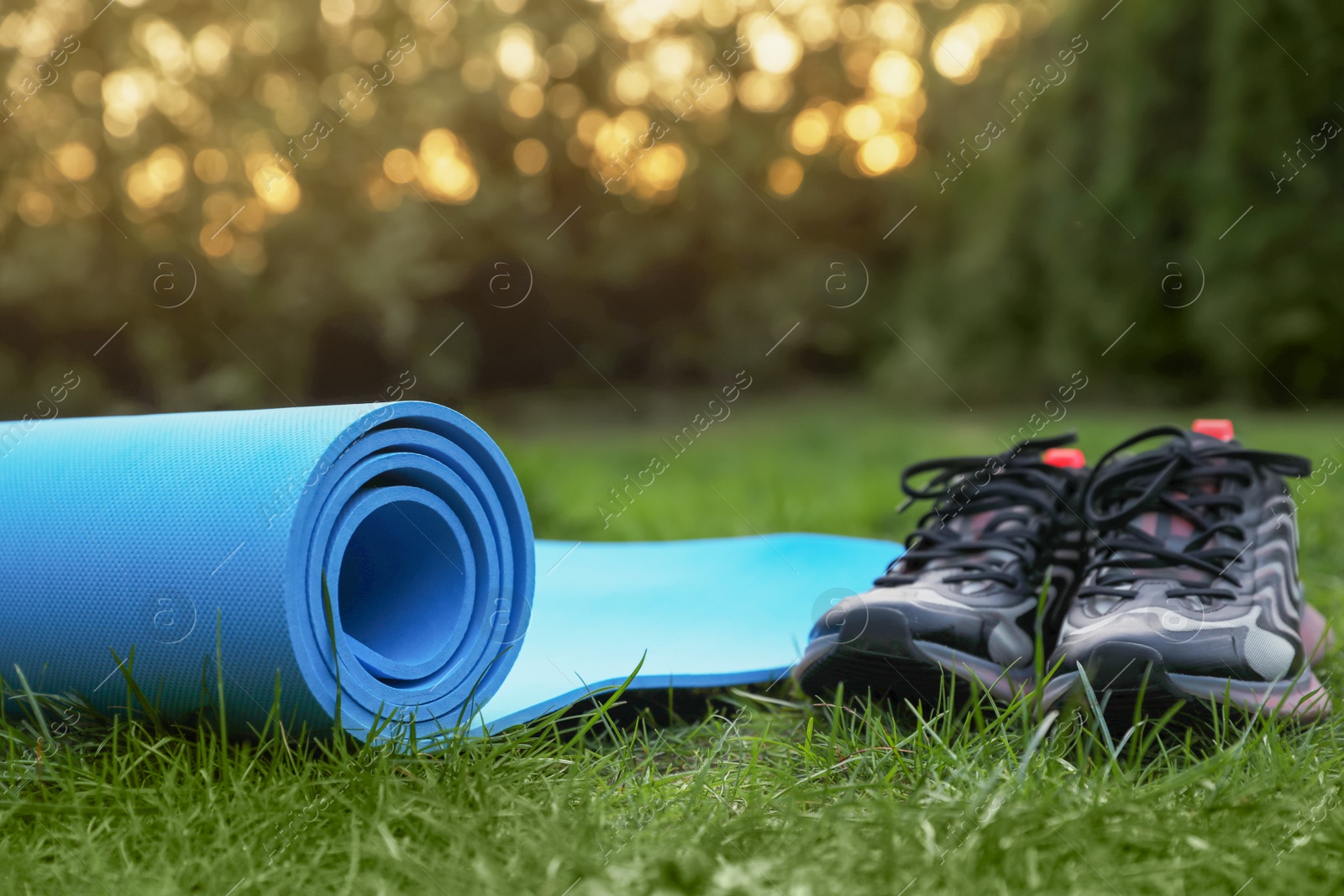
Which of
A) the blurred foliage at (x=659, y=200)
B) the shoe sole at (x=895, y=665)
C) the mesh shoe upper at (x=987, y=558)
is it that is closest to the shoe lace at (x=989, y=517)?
the mesh shoe upper at (x=987, y=558)

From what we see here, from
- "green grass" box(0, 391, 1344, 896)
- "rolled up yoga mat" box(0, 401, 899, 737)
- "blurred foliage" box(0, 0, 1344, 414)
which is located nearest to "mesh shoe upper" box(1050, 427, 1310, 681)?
"green grass" box(0, 391, 1344, 896)

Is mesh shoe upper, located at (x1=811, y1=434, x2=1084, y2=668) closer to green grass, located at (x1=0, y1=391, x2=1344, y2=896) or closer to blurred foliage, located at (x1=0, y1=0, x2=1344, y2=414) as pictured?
green grass, located at (x1=0, y1=391, x2=1344, y2=896)

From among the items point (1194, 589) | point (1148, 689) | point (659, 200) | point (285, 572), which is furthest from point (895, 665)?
point (659, 200)

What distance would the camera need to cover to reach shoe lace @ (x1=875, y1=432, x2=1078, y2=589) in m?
1.59

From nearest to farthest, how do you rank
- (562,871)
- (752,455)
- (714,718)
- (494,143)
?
(562,871), (714,718), (752,455), (494,143)

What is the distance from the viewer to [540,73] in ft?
26.3

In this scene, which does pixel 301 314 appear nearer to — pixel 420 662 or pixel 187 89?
pixel 187 89

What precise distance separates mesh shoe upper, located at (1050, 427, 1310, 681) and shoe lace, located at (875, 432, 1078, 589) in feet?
0.27

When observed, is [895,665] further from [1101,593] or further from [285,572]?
[285,572]

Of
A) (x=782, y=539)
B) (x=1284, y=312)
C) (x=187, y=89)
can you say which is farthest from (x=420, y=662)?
(x=187, y=89)

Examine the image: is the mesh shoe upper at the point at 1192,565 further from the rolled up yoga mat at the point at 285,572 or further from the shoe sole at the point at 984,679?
the rolled up yoga mat at the point at 285,572

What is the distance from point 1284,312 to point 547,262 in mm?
4883

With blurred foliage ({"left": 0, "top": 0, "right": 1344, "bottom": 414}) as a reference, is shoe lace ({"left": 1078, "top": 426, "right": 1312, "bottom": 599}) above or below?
below

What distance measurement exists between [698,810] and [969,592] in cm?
57
